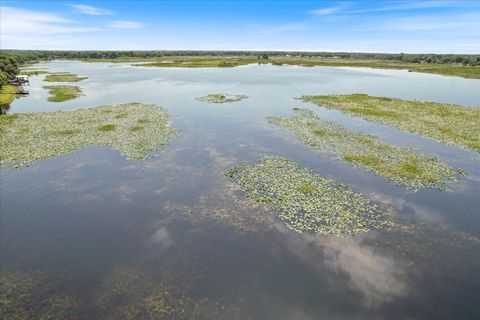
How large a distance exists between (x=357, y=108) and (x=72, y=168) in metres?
47.9

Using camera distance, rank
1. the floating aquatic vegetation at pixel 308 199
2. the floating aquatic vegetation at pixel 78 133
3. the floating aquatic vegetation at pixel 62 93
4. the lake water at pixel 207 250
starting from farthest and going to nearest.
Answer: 1. the floating aquatic vegetation at pixel 62 93
2. the floating aquatic vegetation at pixel 78 133
3. the floating aquatic vegetation at pixel 308 199
4. the lake water at pixel 207 250

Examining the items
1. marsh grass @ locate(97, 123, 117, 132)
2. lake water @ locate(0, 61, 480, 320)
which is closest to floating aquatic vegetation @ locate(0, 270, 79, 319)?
lake water @ locate(0, 61, 480, 320)

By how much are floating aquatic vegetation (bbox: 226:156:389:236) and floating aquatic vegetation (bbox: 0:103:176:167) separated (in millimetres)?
13214

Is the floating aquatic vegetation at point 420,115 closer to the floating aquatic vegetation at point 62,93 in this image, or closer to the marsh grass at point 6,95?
the floating aquatic vegetation at point 62,93

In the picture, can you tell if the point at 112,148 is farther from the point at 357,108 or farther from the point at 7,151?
the point at 357,108

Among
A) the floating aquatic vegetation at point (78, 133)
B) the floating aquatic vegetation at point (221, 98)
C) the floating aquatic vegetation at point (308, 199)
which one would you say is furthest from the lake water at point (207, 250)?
the floating aquatic vegetation at point (221, 98)

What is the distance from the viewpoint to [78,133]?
3916 centimetres

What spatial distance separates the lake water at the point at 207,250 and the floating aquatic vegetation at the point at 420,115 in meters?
9.75

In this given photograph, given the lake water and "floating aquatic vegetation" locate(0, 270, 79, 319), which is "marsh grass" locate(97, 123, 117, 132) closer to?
the lake water

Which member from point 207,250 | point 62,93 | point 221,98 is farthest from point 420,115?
point 62,93

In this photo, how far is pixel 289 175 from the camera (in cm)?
2720

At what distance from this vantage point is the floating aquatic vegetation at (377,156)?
87.0 feet

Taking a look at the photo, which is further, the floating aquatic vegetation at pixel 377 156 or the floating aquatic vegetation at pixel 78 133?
the floating aquatic vegetation at pixel 78 133

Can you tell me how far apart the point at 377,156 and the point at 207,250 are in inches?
867
